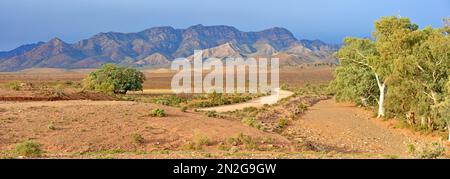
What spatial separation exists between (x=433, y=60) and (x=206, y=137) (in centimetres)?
1215

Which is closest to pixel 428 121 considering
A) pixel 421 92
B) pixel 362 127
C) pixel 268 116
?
pixel 421 92

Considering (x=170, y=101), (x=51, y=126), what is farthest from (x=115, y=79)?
(x=51, y=126)

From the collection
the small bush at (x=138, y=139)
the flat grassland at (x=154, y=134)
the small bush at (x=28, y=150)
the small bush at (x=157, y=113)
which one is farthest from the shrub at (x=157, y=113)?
the small bush at (x=28, y=150)

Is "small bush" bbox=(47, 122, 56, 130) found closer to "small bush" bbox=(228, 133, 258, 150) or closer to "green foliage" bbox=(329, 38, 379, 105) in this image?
"small bush" bbox=(228, 133, 258, 150)

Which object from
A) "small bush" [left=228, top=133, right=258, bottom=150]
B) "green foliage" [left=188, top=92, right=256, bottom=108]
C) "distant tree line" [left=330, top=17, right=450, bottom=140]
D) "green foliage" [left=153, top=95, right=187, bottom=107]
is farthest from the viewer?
"green foliage" [left=188, top=92, right=256, bottom=108]

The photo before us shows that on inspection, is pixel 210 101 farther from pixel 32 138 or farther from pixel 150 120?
pixel 32 138

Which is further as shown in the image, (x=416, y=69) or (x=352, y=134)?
(x=352, y=134)

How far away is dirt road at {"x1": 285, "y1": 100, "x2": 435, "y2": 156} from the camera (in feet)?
73.6

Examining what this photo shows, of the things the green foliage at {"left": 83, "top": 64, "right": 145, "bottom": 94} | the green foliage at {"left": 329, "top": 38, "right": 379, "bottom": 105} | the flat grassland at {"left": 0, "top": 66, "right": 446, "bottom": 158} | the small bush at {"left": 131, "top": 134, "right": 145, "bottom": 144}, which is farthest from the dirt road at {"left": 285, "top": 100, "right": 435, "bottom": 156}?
the green foliage at {"left": 83, "top": 64, "right": 145, "bottom": 94}

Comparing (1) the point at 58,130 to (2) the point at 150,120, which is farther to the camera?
(2) the point at 150,120

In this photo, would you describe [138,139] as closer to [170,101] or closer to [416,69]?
[416,69]

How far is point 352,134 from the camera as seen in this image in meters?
26.8

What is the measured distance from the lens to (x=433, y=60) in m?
24.4
